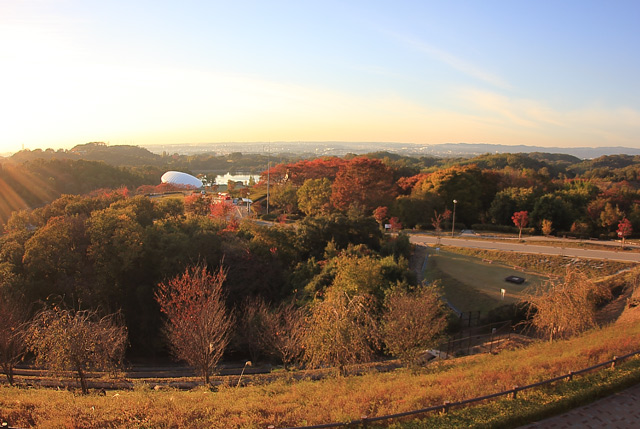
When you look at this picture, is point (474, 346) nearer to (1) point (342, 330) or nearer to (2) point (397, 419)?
(1) point (342, 330)

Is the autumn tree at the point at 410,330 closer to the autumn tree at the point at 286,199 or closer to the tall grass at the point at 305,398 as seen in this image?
the tall grass at the point at 305,398

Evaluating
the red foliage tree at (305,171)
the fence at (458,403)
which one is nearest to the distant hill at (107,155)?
the red foliage tree at (305,171)

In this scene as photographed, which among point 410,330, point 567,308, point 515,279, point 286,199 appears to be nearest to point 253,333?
point 410,330

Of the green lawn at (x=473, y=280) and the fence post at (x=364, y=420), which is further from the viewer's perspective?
the green lawn at (x=473, y=280)

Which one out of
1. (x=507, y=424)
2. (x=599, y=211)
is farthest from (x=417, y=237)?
(x=507, y=424)

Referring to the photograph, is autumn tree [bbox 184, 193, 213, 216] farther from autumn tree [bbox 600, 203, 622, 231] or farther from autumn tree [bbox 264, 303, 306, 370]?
autumn tree [bbox 600, 203, 622, 231]

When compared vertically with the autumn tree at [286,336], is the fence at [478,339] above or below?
below
